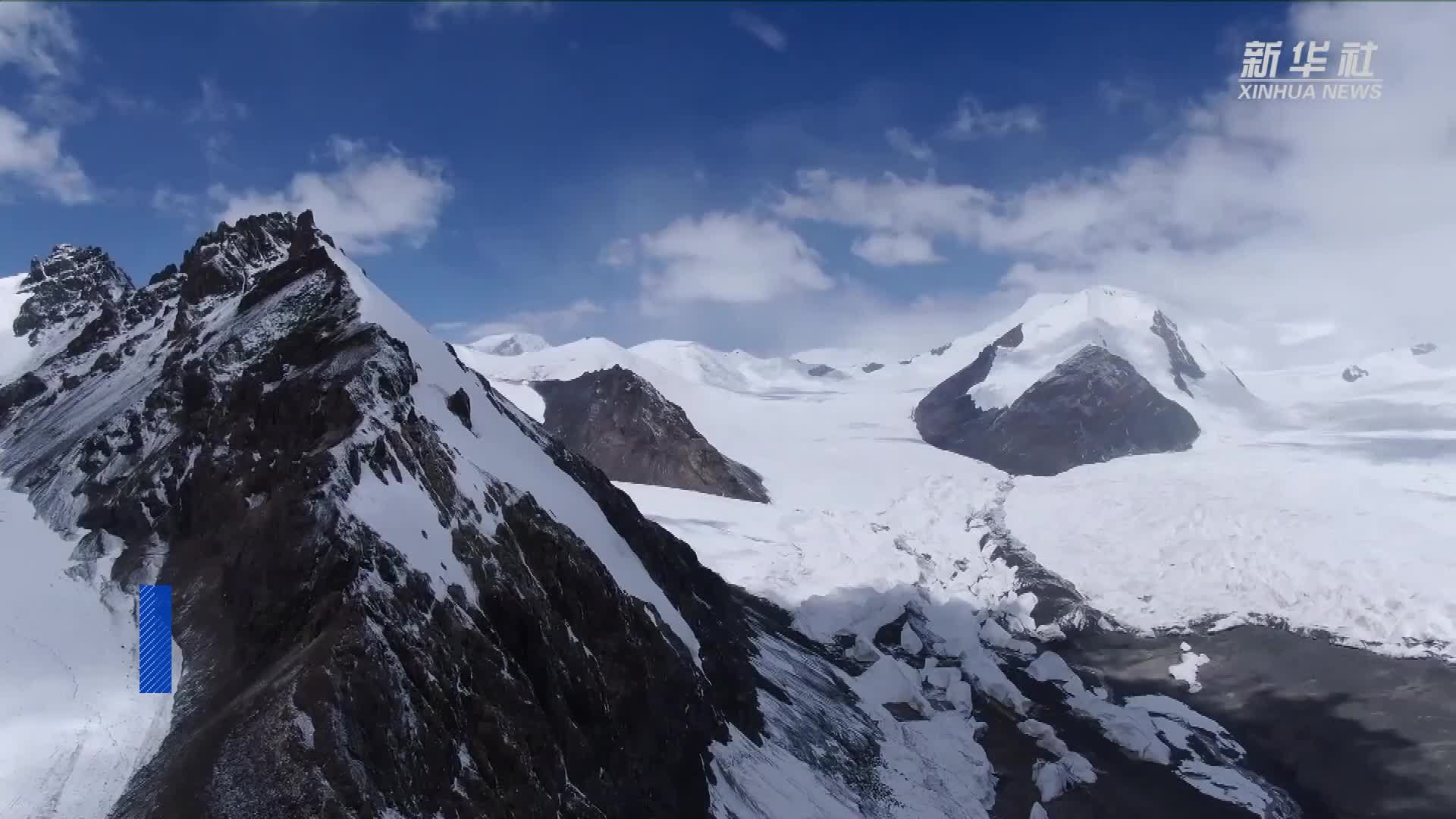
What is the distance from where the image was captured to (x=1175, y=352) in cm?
19000

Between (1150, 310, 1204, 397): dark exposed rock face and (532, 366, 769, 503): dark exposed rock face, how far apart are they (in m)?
98.8

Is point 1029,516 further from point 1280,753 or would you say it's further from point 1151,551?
point 1280,753

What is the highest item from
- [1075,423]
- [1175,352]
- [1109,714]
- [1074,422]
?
[1175,352]

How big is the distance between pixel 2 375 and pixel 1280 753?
103 m

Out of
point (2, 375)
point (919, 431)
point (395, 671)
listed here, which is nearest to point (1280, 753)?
point (395, 671)

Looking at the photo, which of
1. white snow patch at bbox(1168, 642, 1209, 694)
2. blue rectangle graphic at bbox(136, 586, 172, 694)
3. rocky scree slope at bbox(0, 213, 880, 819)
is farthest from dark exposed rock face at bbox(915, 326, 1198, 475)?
blue rectangle graphic at bbox(136, 586, 172, 694)

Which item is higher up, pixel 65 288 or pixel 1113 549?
pixel 65 288

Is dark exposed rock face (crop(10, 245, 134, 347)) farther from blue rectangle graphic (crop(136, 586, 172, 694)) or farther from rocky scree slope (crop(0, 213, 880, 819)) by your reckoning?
blue rectangle graphic (crop(136, 586, 172, 694))

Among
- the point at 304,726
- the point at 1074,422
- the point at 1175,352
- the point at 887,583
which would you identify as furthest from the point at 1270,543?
the point at 1175,352

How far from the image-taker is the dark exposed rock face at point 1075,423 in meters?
149

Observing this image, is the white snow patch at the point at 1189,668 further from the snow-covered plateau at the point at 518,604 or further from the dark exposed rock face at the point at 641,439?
the dark exposed rock face at the point at 641,439

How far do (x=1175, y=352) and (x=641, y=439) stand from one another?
119208mm

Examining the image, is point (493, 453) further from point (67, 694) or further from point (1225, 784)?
point (1225, 784)

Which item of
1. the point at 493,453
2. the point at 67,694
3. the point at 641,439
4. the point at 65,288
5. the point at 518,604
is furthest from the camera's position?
the point at 641,439
